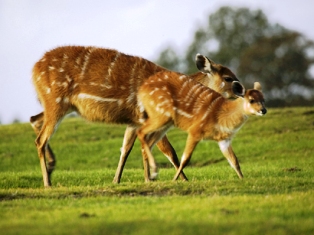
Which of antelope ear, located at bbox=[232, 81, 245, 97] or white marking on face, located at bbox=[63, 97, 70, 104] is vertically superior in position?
antelope ear, located at bbox=[232, 81, 245, 97]

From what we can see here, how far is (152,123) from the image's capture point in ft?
36.7

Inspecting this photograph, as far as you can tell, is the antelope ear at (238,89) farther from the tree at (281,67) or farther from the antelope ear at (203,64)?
the tree at (281,67)

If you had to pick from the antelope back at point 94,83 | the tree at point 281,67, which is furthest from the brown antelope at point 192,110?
the tree at point 281,67

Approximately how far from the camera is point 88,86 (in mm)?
11734

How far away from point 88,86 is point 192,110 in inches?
77.7

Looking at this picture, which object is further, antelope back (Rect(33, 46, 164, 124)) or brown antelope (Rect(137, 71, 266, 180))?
antelope back (Rect(33, 46, 164, 124))

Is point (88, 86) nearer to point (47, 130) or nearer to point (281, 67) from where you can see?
point (47, 130)

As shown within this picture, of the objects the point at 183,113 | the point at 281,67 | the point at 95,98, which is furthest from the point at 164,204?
the point at 281,67

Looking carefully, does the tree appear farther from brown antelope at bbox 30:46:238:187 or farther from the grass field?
brown antelope at bbox 30:46:238:187

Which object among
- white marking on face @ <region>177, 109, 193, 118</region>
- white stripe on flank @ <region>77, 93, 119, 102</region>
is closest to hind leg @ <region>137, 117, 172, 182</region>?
white marking on face @ <region>177, 109, 193, 118</region>

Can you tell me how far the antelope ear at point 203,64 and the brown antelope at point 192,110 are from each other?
4.84 ft

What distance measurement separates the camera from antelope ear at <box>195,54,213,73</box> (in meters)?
12.9

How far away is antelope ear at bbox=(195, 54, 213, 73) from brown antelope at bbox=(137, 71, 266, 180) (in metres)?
1.48

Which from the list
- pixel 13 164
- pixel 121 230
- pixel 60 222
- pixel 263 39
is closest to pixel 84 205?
pixel 60 222
